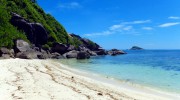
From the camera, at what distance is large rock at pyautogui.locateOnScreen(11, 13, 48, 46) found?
63938 mm

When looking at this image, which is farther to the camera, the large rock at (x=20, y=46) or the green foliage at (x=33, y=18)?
the green foliage at (x=33, y=18)

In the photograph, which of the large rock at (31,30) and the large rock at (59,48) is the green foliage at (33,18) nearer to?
the large rock at (59,48)

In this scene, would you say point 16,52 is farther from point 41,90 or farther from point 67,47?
point 41,90

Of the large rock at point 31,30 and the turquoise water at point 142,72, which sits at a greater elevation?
the large rock at point 31,30

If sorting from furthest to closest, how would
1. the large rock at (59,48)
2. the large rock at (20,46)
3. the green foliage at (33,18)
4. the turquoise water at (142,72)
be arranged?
the large rock at (59,48) < the green foliage at (33,18) < the large rock at (20,46) < the turquoise water at (142,72)

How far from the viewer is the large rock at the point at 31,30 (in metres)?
63.9

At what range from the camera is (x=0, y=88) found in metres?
12.6

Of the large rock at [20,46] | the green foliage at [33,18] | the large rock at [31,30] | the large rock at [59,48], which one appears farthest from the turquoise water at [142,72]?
the large rock at [31,30]

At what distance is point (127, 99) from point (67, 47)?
183 feet

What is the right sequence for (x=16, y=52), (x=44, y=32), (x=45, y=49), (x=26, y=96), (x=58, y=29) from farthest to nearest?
1. (x=58, y=29)
2. (x=44, y=32)
3. (x=45, y=49)
4. (x=16, y=52)
5. (x=26, y=96)

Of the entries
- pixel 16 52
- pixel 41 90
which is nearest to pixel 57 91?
pixel 41 90

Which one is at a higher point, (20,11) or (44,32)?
(20,11)

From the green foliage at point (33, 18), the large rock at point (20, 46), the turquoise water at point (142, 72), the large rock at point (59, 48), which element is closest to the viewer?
the turquoise water at point (142, 72)

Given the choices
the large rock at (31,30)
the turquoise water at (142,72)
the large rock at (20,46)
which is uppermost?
the large rock at (31,30)
